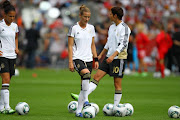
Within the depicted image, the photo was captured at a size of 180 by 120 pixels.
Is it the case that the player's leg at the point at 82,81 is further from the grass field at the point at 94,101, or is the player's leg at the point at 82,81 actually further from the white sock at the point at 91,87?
the white sock at the point at 91,87

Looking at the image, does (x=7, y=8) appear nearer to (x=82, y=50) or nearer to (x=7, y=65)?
(x=7, y=65)

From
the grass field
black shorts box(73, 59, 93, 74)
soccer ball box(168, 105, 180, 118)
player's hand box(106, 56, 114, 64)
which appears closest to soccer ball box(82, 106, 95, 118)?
the grass field

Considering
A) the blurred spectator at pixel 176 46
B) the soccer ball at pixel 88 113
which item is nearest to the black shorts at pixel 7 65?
the soccer ball at pixel 88 113

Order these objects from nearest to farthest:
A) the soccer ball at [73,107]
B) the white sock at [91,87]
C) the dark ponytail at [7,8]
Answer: the dark ponytail at [7,8] < the soccer ball at [73,107] < the white sock at [91,87]

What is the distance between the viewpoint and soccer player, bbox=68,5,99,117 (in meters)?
10.2

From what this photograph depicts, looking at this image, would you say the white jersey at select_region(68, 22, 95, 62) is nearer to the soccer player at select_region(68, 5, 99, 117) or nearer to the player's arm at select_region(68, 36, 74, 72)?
the soccer player at select_region(68, 5, 99, 117)

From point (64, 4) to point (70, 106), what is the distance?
26.2 meters

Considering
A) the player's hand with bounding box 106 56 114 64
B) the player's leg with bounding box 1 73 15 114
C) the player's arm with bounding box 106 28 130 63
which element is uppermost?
the player's arm with bounding box 106 28 130 63

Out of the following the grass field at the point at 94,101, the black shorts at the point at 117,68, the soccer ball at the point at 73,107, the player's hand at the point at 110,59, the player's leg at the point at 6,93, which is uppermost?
the player's hand at the point at 110,59

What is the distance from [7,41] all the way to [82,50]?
186 cm

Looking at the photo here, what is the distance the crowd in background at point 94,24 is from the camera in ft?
94.5

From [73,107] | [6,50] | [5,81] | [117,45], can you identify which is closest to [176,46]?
[117,45]

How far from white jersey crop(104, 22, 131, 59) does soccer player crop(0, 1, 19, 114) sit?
235 centimetres

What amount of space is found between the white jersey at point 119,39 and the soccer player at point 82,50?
533 mm
